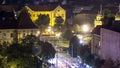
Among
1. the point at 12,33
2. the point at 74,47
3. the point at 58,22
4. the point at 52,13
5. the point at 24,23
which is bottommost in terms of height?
the point at 58,22

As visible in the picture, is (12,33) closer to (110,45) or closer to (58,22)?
(110,45)

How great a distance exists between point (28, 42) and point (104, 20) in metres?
16.4

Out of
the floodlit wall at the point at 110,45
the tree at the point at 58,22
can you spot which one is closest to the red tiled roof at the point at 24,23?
the floodlit wall at the point at 110,45

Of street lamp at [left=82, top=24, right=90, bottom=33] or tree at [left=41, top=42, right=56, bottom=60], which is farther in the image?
street lamp at [left=82, top=24, right=90, bottom=33]

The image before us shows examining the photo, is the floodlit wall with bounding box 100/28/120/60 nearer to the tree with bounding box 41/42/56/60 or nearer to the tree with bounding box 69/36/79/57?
the tree with bounding box 41/42/56/60

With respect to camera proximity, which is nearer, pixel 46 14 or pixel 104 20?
pixel 104 20

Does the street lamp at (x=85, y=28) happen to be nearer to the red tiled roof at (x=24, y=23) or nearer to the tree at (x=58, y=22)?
the tree at (x=58, y=22)

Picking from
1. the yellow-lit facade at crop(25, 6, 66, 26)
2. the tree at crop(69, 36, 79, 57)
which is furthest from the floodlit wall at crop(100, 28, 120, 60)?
the yellow-lit facade at crop(25, 6, 66, 26)

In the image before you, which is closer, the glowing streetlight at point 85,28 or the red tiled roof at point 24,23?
the red tiled roof at point 24,23

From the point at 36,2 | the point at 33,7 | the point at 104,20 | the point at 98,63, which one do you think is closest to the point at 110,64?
the point at 98,63

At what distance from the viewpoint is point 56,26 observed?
8681cm

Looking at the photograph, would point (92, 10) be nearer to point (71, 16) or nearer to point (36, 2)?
point (71, 16)

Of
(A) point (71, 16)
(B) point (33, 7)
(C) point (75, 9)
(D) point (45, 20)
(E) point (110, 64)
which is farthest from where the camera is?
(C) point (75, 9)

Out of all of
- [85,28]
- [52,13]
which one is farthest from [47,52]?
[52,13]
